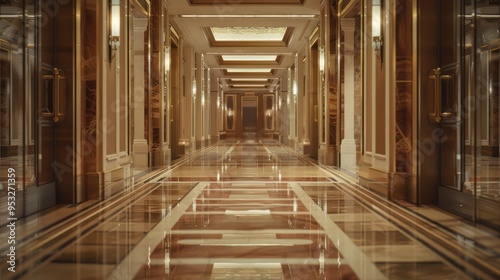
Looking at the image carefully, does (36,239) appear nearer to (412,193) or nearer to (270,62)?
(412,193)

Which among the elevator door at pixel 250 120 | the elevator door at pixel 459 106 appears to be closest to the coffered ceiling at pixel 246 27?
the elevator door at pixel 459 106

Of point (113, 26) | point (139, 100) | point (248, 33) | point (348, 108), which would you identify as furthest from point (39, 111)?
point (248, 33)

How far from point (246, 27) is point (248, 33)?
5.06 feet

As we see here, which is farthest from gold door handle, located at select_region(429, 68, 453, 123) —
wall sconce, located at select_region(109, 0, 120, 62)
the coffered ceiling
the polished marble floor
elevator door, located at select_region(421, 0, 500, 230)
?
the coffered ceiling

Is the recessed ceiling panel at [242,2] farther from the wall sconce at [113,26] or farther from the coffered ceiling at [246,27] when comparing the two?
the wall sconce at [113,26]

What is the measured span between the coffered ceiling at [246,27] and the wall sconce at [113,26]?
14.0 ft

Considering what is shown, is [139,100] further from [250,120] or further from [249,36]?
[250,120]

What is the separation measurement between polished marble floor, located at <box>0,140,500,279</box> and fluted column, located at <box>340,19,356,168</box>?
360cm

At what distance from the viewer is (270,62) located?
63.4 ft

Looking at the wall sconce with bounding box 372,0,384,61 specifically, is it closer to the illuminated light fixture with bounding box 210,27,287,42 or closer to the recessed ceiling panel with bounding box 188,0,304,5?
the recessed ceiling panel with bounding box 188,0,304,5

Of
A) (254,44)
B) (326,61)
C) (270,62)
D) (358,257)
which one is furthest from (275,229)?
(270,62)

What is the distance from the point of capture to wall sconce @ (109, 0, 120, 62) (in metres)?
5.62

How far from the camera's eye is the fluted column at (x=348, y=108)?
355 inches

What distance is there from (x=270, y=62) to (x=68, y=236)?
1636 centimetres
